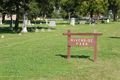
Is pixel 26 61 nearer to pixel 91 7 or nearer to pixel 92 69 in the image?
pixel 92 69

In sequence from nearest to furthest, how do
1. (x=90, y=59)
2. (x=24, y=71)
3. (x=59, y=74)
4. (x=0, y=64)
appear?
(x=59, y=74) → (x=24, y=71) → (x=0, y=64) → (x=90, y=59)

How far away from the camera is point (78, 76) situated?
7.29 metres

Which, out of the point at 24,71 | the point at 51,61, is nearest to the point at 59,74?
the point at 24,71

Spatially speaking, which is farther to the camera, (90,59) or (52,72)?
(90,59)

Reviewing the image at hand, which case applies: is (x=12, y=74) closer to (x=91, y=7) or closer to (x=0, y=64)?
(x=0, y=64)

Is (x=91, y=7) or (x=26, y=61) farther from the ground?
(x=91, y=7)

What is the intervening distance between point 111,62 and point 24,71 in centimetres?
398

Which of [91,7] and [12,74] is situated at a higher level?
[91,7]

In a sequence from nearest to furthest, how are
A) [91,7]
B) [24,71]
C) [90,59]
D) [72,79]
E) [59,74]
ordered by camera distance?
1. [72,79]
2. [59,74]
3. [24,71]
4. [90,59]
5. [91,7]

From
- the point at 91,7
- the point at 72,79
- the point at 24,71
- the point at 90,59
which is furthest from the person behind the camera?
the point at 91,7

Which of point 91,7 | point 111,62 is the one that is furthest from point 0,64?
point 91,7

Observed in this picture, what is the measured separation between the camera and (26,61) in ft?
32.3

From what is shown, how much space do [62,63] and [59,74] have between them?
1808 mm

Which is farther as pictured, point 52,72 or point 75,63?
point 75,63
